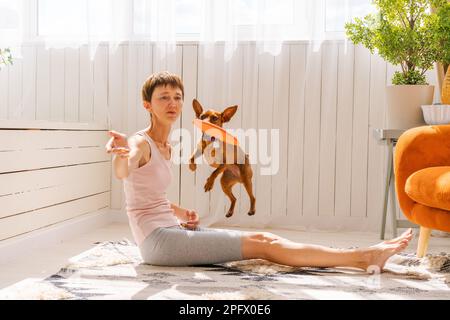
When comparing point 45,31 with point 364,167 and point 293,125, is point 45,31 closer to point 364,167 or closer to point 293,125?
point 293,125

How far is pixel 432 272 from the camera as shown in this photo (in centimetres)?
196

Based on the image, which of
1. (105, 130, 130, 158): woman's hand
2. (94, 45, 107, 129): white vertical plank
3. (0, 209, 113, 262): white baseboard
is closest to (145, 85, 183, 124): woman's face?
(105, 130, 130, 158): woman's hand

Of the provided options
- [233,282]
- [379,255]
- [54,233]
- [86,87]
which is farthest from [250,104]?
[233,282]

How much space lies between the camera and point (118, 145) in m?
1.73

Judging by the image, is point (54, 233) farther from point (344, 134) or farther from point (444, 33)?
point (444, 33)

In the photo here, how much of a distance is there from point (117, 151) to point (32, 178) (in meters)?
0.88

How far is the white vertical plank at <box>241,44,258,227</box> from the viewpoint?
9.93 ft

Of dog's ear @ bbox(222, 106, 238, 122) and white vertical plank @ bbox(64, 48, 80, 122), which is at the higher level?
white vertical plank @ bbox(64, 48, 80, 122)

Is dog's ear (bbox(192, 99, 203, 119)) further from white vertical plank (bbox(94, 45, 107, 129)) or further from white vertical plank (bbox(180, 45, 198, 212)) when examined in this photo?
white vertical plank (bbox(94, 45, 107, 129))

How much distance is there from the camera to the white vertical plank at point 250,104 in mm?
3025

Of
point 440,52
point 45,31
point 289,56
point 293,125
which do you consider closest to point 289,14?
point 289,56

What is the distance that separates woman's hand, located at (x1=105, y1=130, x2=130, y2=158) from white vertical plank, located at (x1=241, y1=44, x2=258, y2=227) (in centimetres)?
136

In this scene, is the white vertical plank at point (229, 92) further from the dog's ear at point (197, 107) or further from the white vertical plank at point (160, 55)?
the dog's ear at point (197, 107)

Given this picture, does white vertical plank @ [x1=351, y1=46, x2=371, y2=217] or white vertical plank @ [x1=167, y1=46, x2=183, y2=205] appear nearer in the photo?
white vertical plank @ [x1=351, y1=46, x2=371, y2=217]
